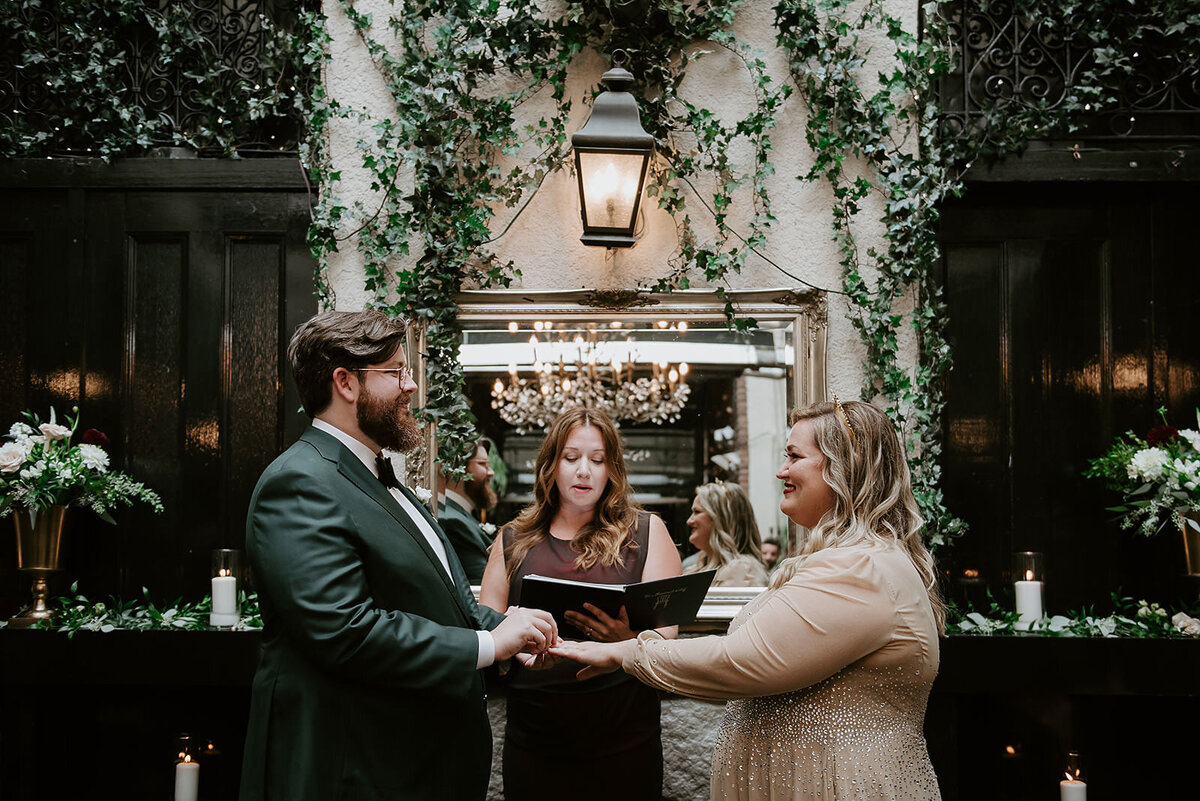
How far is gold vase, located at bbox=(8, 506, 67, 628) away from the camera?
4.19 metres

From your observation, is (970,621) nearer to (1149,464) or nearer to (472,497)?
(1149,464)

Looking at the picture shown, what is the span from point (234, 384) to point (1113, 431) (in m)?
4.17

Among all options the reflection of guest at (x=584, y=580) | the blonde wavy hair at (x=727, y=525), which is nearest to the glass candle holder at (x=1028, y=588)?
the blonde wavy hair at (x=727, y=525)

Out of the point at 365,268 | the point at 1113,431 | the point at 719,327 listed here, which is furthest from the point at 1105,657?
the point at 365,268

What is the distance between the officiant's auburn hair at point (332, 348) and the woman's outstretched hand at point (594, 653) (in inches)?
39.3

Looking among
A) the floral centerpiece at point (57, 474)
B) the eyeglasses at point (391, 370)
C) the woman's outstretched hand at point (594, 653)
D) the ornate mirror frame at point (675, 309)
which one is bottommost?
the woman's outstretched hand at point (594, 653)

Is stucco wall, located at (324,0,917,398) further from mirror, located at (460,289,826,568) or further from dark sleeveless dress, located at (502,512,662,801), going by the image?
dark sleeveless dress, located at (502,512,662,801)

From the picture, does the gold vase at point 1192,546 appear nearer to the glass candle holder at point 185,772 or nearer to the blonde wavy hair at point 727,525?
the blonde wavy hair at point 727,525

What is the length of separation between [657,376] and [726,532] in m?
0.77

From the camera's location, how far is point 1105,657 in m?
3.91

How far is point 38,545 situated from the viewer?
4.21m

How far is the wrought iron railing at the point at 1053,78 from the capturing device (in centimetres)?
450

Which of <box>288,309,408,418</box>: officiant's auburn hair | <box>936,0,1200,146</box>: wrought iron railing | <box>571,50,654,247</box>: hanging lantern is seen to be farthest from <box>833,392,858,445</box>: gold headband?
<box>936,0,1200,146</box>: wrought iron railing

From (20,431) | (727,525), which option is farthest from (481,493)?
(20,431)
